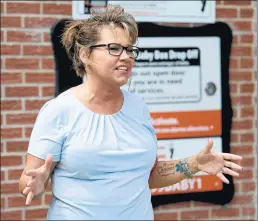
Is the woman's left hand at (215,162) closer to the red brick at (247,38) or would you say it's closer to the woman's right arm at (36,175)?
the woman's right arm at (36,175)

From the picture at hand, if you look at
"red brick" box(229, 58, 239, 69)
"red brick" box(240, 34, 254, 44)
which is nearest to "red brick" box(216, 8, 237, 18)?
"red brick" box(240, 34, 254, 44)

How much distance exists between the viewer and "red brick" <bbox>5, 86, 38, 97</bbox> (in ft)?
13.8

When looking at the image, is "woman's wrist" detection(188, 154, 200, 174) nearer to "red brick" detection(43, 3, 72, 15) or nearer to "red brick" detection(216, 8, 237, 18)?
"red brick" detection(43, 3, 72, 15)

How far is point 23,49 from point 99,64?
1.79 m

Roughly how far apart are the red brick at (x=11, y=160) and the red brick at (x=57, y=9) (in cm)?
106

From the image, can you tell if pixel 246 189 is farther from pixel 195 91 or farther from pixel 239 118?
pixel 195 91

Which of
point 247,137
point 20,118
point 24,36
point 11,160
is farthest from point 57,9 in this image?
point 247,137

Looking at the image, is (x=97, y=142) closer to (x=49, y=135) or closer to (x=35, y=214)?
(x=49, y=135)

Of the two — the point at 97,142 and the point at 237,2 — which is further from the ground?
the point at 237,2

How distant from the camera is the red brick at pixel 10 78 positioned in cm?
419

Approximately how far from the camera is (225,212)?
485 centimetres

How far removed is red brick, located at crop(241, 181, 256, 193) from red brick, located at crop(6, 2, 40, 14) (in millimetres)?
2153

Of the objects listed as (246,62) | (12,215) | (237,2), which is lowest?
(12,215)

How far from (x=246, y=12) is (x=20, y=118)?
1997 millimetres
